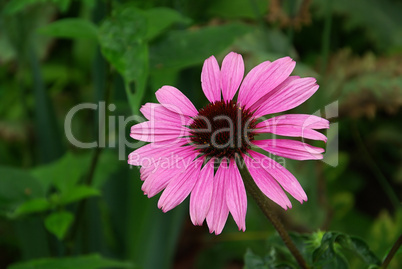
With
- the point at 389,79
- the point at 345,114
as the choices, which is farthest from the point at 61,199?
the point at 389,79

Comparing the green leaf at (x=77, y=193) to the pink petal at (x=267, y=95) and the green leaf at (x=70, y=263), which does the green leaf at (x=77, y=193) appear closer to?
the green leaf at (x=70, y=263)

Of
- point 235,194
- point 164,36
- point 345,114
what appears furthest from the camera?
point 345,114

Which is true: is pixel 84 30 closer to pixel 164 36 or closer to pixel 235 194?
pixel 164 36

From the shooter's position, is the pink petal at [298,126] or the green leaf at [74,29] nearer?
the pink petal at [298,126]

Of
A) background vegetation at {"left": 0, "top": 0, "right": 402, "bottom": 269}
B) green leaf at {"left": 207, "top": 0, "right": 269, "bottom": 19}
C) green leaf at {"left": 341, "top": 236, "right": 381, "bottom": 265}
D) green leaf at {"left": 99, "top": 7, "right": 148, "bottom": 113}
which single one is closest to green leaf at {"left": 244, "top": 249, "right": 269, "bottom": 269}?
background vegetation at {"left": 0, "top": 0, "right": 402, "bottom": 269}

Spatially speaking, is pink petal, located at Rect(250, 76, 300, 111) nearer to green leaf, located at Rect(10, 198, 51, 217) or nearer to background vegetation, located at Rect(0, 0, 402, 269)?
background vegetation, located at Rect(0, 0, 402, 269)

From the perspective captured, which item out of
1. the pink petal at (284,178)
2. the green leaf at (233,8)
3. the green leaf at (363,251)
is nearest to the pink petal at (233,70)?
the pink petal at (284,178)
